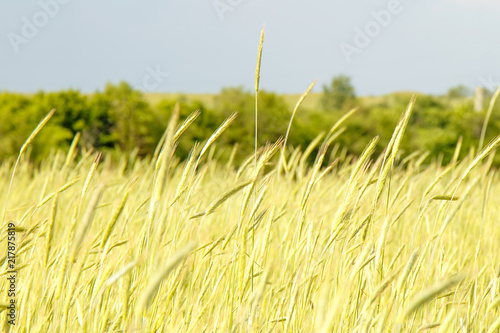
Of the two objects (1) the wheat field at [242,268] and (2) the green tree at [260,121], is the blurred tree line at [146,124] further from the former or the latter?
(1) the wheat field at [242,268]

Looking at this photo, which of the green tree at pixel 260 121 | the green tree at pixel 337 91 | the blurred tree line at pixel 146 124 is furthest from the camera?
the green tree at pixel 337 91

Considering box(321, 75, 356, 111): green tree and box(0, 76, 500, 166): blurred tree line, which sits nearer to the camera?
box(0, 76, 500, 166): blurred tree line

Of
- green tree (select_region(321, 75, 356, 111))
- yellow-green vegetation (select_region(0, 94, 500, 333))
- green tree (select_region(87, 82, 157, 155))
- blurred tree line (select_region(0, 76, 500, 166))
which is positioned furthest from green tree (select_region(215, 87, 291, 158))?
green tree (select_region(321, 75, 356, 111))

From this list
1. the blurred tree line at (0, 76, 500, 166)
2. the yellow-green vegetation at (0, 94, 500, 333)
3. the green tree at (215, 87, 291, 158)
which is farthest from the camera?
the green tree at (215, 87, 291, 158)

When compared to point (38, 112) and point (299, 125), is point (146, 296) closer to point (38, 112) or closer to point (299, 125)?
point (38, 112)

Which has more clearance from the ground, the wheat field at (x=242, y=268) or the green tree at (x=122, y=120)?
the green tree at (x=122, y=120)

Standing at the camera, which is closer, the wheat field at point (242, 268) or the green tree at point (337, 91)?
the wheat field at point (242, 268)

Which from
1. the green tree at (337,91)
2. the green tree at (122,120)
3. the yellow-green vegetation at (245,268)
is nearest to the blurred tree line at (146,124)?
the green tree at (122,120)

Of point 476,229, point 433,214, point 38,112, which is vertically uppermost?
point 38,112

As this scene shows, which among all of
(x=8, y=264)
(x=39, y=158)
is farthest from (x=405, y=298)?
(x=39, y=158)

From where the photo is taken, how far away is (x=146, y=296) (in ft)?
1.52

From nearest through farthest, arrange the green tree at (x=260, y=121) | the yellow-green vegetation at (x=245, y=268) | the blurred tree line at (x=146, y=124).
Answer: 1. the yellow-green vegetation at (x=245, y=268)
2. the blurred tree line at (x=146, y=124)
3. the green tree at (x=260, y=121)

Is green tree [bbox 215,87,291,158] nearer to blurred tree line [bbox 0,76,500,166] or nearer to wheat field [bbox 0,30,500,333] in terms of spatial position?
blurred tree line [bbox 0,76,500,166]

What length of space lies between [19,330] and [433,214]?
5.32 ft
